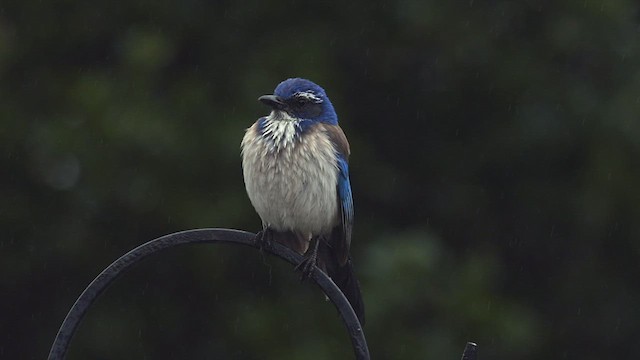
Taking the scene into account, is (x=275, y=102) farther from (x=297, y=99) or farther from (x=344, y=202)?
(x=344, y=202)

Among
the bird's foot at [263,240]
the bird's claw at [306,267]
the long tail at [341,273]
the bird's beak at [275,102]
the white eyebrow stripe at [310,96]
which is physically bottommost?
the long tail at [341,273]

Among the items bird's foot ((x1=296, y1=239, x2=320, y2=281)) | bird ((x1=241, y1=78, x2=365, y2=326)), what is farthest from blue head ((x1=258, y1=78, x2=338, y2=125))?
bird's foot ((x1=296, y1=239, x2=320, y2=281))

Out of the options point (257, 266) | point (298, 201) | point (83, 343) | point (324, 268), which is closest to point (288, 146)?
point (298, 201)

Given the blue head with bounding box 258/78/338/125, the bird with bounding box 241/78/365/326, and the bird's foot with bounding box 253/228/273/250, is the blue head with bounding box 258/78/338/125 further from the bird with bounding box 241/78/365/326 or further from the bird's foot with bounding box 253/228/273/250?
the bird's foot with bounding box 253/228/273/250

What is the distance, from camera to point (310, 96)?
4.67 m

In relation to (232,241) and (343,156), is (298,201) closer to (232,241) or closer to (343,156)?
(343,156)

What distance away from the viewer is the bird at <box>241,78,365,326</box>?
444 cm

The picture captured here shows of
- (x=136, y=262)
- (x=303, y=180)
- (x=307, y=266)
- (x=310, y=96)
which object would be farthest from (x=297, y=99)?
(x=136, y=262)

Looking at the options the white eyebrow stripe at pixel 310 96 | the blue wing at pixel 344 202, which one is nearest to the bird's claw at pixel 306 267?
the blue wing at pixel 344 202

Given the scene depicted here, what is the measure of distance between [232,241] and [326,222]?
1339mm

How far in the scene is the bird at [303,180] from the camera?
4438 mm

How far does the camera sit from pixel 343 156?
15.5 ft

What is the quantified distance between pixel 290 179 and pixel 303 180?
5cm

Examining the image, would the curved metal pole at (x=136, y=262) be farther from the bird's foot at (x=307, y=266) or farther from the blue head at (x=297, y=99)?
the blue head at (x=297, y=99)
